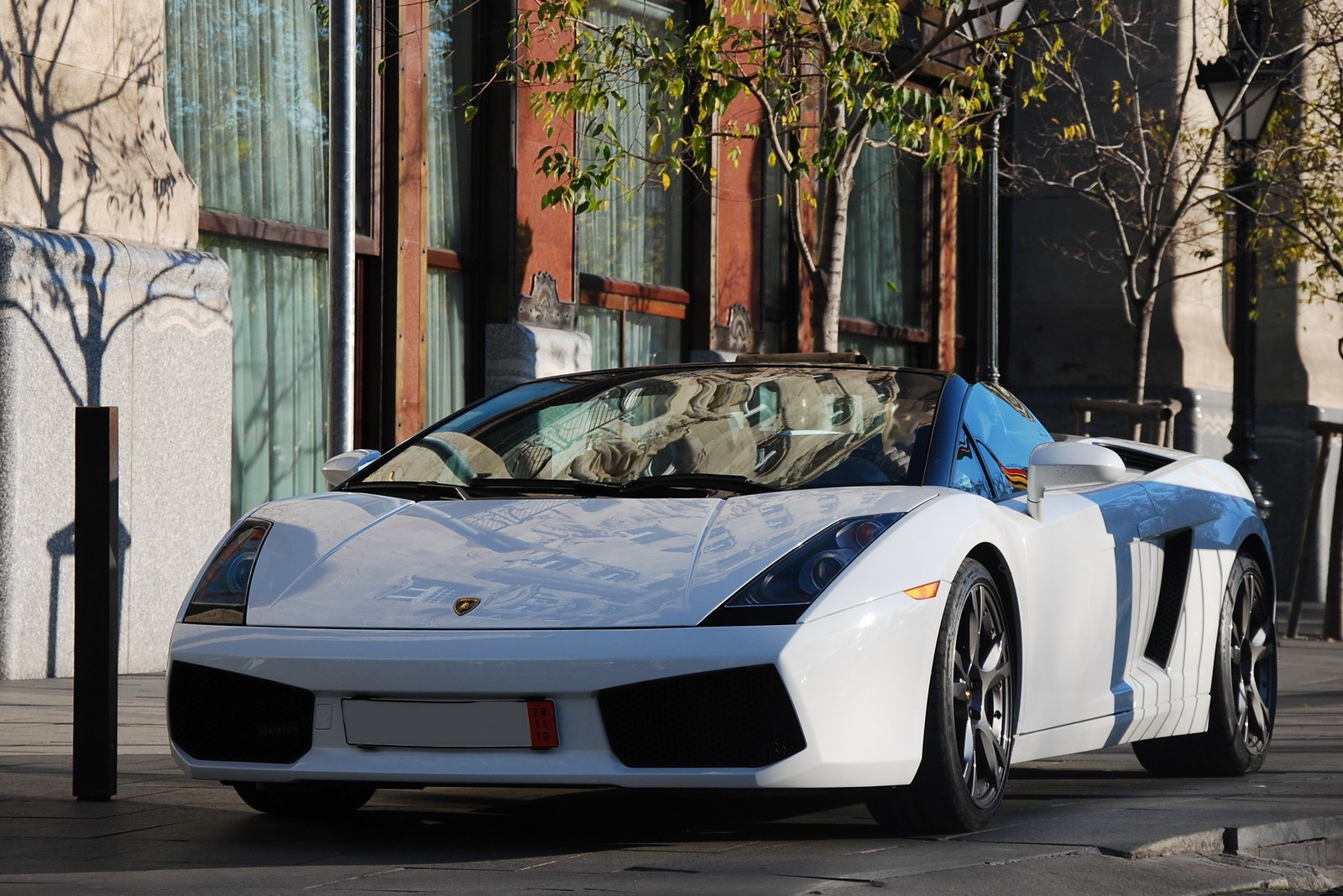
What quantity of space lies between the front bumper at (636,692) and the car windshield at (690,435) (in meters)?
0.81

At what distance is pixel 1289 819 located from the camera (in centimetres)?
548

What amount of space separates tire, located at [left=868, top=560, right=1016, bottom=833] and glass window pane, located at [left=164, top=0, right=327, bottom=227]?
7.79 m

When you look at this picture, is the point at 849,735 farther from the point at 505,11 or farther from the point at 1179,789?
the point at 505,11

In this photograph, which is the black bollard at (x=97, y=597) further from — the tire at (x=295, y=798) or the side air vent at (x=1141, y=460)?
the side air vent at (x=1141, y=460)

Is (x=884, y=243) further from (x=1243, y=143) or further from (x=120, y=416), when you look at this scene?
(x=120, y=416)

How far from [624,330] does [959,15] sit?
544 cm

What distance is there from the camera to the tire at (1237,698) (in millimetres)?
6828

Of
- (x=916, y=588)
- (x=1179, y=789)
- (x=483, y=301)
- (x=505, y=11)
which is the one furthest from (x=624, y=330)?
(x=916, y=588)

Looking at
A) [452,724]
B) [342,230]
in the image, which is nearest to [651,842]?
[452,724]

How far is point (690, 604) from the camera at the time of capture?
15.2ft

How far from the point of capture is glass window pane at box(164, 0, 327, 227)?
39.0 feet

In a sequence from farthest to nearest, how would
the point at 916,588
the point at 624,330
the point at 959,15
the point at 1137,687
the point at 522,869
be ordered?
the point at 624,330 < the point at 959,15 < the point at 1137,687 < the point at 916,588 < the point at 522,869

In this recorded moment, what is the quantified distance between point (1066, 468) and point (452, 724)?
1910 millimetres

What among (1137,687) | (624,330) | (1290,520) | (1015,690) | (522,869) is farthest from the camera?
(1290,520)
